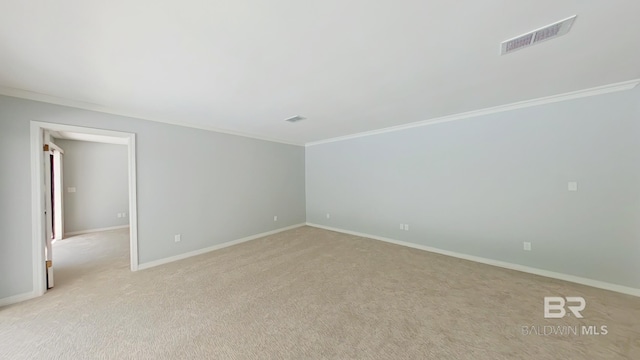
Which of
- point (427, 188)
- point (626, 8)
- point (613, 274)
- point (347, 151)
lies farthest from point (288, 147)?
point (613, 274)

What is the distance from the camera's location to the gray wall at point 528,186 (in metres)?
2.56

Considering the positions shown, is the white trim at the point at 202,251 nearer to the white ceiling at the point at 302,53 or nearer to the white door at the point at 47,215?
the white door at the point at 47,215

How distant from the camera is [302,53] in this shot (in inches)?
69.5

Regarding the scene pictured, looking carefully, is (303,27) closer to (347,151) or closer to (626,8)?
(626,8)

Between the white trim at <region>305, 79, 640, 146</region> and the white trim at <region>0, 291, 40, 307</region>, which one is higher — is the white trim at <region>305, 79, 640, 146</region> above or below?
above

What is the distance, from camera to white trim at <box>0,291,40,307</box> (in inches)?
93.6

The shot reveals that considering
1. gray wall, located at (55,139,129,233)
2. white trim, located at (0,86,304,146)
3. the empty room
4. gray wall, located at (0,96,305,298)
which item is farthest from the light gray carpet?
gray wall, located at (55,139,129,233)

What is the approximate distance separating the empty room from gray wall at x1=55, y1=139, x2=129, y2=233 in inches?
55.2

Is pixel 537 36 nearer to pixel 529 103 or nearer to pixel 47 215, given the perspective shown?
pixel 529 103

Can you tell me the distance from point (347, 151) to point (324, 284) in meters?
3.32

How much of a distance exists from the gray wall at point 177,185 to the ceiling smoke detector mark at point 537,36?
14.5 feet

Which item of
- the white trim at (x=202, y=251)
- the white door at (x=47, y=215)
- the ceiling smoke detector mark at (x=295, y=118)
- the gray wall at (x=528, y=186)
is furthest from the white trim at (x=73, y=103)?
the gray wall at (x=528, y=186)

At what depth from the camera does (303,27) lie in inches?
57.4

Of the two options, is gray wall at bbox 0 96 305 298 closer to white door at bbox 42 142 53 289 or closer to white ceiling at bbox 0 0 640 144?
white door at bbox 42 142 53 289
